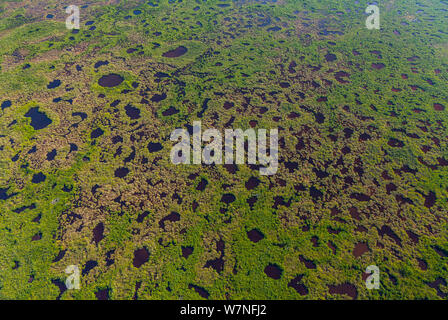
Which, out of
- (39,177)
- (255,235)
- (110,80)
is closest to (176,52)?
(110,80)

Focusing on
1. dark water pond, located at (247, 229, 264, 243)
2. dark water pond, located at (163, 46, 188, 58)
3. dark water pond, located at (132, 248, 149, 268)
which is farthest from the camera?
dark water pond, located at (163, 46, 188, 58)

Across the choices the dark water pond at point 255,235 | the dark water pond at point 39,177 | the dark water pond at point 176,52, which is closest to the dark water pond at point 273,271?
the dark water pond at point 255,235

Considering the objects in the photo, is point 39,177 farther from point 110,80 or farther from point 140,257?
point 110,80

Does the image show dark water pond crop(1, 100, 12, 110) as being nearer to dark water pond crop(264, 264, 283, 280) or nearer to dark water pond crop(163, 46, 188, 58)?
dark water pond crop(163, 46, 188, 58)

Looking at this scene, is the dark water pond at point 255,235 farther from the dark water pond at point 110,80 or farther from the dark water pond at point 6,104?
the dark water pond at point 6,104

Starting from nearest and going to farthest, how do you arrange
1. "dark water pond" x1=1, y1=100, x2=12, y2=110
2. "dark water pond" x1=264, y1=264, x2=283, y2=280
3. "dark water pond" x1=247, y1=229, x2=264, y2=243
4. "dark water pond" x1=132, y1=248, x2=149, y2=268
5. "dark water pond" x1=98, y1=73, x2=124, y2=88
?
"dark water pond" x1=264, y1=264, x2=283, y2=280, "dark water pond" x1=132, y1=248, x2=149, y2=268, "dark water pond" x1=247, y1=229, x2=264, y2=243, "dark water pond" x1=1, y1=100, x2=12, y2=110, "dark water pond" x1=98, y1=73, x2=124, y2=88

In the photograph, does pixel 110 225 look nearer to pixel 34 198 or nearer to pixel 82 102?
pixel 34 198

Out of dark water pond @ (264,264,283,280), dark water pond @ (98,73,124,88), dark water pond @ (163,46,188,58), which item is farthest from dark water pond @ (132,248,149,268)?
dark water pond @ (163,46,188,58)

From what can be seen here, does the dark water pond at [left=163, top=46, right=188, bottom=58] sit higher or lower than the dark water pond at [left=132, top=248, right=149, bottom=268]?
higher

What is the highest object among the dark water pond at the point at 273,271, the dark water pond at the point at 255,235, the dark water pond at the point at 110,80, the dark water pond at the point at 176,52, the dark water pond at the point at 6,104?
the dark water pond at the point at 176,52
